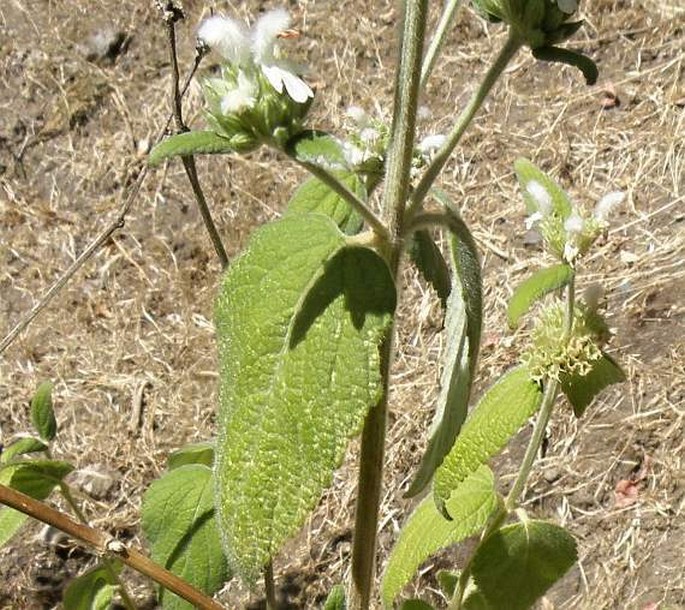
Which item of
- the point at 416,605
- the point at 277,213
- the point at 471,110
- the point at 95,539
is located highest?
the point at 277,213

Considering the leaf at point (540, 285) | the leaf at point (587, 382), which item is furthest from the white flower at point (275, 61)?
the leaf at point (587, 382)

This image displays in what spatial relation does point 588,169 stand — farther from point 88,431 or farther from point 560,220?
point 560,220

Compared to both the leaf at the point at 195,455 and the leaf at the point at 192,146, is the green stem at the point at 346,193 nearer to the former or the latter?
the leaf at the point at 192,146

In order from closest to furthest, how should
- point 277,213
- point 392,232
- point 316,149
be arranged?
point 316,149
point 392,232
point 277,213

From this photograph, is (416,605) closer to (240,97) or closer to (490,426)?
(490,426)

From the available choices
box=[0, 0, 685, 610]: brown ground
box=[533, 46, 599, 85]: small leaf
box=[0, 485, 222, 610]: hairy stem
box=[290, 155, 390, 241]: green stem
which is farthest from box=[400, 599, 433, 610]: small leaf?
box=[0, 0, 685, 610]: brown ground

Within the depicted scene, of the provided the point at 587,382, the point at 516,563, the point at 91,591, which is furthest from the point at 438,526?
the point at 91,591

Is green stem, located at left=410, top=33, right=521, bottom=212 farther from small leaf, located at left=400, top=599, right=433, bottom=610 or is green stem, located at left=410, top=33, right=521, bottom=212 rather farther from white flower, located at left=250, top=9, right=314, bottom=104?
small leaf, located at left=400, top=599, right=433, bottom=610
